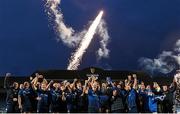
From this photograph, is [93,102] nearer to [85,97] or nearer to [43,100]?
[85,97]

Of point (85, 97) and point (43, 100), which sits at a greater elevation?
point (85, 97)

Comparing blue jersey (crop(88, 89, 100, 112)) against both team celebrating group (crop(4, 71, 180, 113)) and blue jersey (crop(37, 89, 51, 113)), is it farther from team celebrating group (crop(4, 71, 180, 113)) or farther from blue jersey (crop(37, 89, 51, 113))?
blue jersey (crop(37, 89, 51, 113))

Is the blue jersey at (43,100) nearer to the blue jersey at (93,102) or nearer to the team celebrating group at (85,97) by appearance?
the team celebrating group at (85,97)

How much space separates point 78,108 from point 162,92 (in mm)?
3590

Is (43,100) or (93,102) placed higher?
(43,100)

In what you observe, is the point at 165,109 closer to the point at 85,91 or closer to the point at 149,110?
the point at 149,110

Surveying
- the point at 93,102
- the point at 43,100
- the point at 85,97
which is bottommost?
the point at 93,102

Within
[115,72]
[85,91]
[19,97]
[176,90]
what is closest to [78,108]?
[85,91]

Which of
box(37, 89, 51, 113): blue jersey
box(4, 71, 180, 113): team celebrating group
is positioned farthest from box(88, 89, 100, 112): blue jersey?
box(37, 89, 51, 113): blue jersey

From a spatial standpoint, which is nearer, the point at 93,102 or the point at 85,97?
the point at 93,102

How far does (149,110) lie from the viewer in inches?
845

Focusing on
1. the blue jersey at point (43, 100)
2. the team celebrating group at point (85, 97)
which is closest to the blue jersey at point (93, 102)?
the team celebrating group at point (85, 97)

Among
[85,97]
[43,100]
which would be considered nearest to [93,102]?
[85,97]

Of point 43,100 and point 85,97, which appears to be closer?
point 43,100
